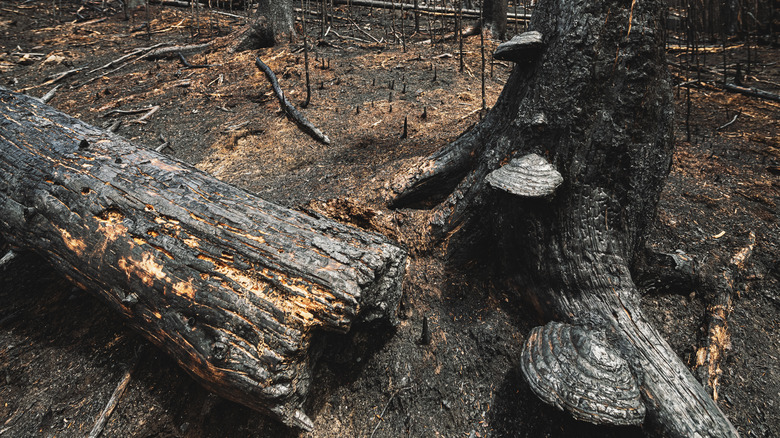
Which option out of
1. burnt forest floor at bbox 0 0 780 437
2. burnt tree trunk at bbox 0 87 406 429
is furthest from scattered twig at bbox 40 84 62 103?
burnt tree trunk at bbox 0 87 406 429

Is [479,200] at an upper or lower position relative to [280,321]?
upper

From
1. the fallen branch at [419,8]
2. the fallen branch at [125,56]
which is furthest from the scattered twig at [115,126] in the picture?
the fallen branch at [419,8]

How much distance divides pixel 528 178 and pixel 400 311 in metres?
1.20

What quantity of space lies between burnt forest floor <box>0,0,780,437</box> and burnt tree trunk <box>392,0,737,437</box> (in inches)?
11.9

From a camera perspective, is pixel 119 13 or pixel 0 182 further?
pixel 119 13

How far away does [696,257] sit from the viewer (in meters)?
2.29

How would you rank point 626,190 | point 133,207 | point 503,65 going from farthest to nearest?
point 503,65, point 133,207, point 626,190

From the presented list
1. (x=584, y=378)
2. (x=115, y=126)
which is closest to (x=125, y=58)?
(x=115, y=126)

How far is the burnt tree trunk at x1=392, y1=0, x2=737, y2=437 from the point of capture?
5.32 ft

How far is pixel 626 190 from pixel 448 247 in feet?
3.53

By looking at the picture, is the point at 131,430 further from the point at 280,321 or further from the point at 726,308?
the point at 726,308

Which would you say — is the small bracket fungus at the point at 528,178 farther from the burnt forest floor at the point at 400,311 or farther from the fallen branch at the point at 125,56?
the fallen branch at the point at 125,56

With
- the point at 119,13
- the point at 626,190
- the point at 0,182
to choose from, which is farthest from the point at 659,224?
the point at 119,13

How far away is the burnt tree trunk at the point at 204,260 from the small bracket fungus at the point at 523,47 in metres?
1.24
